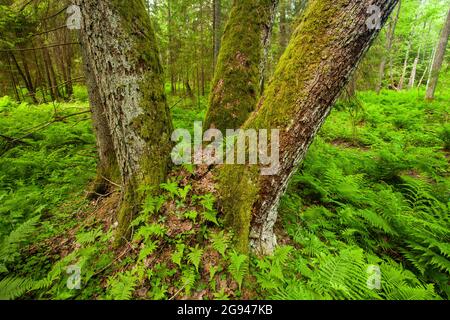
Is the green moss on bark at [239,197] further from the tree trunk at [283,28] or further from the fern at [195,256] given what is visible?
the tree trunk at [283,28]

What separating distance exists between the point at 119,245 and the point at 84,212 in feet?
3.96

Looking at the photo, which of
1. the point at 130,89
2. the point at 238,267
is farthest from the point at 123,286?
Result: the point at 130,89

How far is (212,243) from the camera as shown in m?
2.39

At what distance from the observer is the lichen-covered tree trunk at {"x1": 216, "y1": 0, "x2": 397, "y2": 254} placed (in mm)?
1896

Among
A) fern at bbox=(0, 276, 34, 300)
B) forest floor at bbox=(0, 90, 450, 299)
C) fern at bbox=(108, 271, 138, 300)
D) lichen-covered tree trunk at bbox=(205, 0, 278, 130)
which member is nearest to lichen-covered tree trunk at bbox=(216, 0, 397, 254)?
forest floor at bbox=(0, 90, 450, 299)

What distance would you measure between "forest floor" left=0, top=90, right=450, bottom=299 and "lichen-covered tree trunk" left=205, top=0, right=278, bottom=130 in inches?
35.6

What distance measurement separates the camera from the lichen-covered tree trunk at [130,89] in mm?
2305

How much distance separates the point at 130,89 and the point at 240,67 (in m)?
1.50

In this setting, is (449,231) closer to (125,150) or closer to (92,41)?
(125,150)

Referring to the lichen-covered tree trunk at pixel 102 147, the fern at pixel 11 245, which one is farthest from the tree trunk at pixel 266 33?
the fern at pixel 11 245

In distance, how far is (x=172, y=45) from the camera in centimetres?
1402

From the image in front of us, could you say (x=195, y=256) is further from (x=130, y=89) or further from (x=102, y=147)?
(x=102, y=147)
